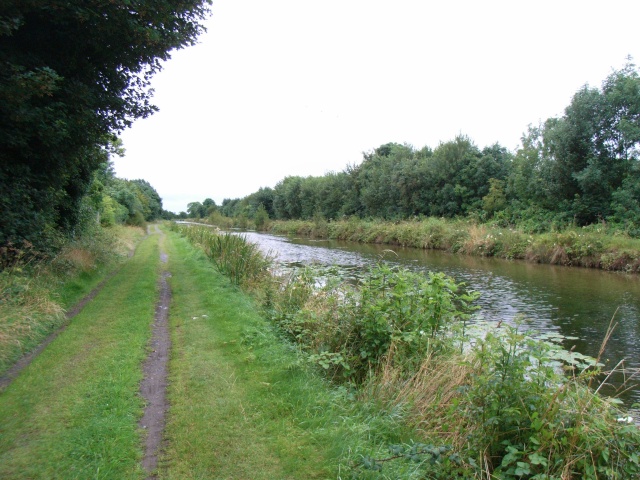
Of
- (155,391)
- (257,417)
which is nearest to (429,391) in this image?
(257,417)

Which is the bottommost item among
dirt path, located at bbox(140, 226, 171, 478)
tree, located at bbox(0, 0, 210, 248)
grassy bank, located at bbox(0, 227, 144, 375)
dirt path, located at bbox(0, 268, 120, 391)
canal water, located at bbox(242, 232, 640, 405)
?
canal water, located at bbox(242, 232, 640, 405)

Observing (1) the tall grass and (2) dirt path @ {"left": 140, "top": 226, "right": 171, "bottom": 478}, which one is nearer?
(2) dirt path @ {"left": 140, "top": 226, "right": 171, "bottom": 478}

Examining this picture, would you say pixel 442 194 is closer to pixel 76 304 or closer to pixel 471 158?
pixel 471 158

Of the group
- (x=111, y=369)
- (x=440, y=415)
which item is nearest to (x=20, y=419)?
(x=111, y=369)

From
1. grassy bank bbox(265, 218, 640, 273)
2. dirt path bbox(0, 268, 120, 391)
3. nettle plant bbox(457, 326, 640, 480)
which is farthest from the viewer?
grassy bank bbox(265, 218, 640, 273)

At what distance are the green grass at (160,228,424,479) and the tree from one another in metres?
5.69

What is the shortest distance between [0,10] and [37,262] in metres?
5.53

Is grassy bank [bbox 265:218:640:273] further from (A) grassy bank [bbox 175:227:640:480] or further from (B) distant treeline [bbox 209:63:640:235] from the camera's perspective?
(A) grassy bank [bbox 175:227:640:480]

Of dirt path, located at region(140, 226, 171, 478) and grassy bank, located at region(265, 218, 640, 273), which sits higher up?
grassy bank, located at region(265, 218, 640, 273)

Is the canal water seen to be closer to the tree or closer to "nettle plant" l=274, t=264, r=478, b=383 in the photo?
"nettle plant" l=274, t=264, r=478, b=383

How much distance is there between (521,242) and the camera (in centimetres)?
2502

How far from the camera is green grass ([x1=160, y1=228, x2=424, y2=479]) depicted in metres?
3.63

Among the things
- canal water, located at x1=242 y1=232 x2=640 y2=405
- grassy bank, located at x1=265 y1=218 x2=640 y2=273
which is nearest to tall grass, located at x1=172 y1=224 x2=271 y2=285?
canal water, located at x1=242 y1=232 x2=640 y2=405

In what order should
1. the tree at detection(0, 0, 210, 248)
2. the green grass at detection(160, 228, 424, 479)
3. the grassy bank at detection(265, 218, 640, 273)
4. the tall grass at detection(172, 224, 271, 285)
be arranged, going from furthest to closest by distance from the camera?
the grassy bank at detection(265, 218, 640, 273) → the tall grass at detection(172, 224, 271, 285) → the tree at detection(0, 0, 210, 248) → the green grass at detection(160, 228, 424, 479)
